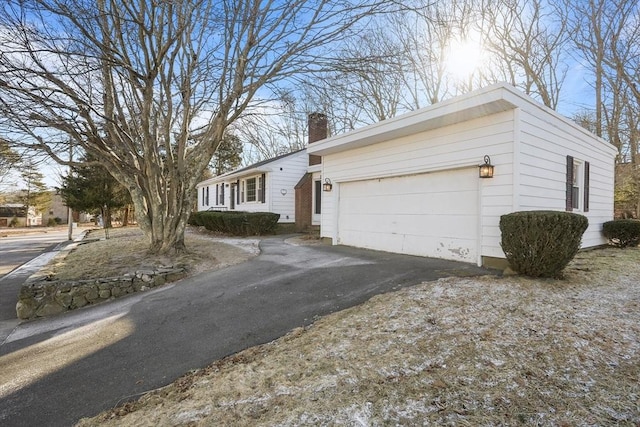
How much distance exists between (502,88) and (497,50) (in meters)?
12.7

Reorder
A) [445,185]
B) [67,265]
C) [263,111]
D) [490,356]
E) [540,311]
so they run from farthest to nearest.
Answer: [263,111]
[67,265]
[445,185]
[540,311]
[490,356]

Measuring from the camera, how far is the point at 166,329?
4418mm

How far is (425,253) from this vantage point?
24.7ft

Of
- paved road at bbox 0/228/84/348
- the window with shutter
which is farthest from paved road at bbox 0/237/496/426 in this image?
the window with shutter

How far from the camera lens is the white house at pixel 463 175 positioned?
6055 mm

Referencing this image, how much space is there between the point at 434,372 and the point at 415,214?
17.8 ft

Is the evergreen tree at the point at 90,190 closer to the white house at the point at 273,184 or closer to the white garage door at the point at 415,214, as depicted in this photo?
the white house at the point at 273,184

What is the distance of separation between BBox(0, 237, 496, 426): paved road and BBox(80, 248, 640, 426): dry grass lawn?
38 centimetres

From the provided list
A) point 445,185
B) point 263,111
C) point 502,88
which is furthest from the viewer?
point 263,111

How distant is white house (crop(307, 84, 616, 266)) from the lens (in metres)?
6.05

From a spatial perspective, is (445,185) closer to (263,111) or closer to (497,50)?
(263,111)

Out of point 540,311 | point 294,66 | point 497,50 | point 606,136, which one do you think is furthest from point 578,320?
point 606,136

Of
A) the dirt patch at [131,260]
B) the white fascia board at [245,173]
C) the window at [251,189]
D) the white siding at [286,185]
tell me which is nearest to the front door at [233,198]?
the white fascia board at [245,173]

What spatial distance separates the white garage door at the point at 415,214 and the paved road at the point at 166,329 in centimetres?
59
